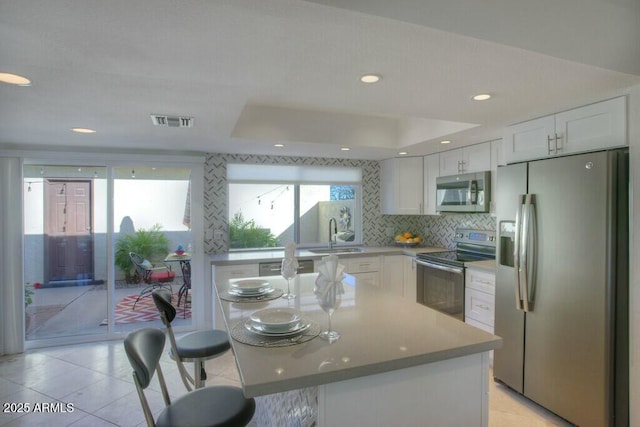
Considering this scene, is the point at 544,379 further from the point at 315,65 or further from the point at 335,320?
the point at 315,65

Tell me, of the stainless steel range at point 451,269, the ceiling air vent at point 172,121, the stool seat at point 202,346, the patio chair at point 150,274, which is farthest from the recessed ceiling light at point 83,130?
the stainless steel range at point 451,269

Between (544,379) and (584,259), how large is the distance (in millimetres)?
934

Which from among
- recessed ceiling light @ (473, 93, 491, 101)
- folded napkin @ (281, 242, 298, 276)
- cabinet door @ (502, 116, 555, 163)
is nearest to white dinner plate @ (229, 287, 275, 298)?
folded napkin @ (281, 242, 298, 276)

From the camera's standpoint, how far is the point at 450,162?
411 cm

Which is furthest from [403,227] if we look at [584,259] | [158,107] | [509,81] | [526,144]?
[158,107]

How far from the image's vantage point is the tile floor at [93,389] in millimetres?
2424

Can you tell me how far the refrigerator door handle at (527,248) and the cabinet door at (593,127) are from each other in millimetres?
433

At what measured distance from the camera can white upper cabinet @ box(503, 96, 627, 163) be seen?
209 cm

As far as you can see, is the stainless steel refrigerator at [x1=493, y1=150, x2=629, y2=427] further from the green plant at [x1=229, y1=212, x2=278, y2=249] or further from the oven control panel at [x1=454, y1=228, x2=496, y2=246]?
the green plant at [x1=229, y1=212, x2=278, y2=249]

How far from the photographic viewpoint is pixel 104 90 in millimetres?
1963

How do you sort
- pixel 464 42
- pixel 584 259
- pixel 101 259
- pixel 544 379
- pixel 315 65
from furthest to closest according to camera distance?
pixel 101 259 < pixel 544 379 < pixel 584 259 < pixel 315 65 < pixel 464 42

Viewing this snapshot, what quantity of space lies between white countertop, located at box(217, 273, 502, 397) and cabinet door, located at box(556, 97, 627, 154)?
1526 mm

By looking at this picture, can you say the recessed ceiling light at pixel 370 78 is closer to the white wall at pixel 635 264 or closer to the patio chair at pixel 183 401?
the white wall at pixel 635 264

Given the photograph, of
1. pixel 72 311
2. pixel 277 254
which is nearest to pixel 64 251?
pixel 72 311
